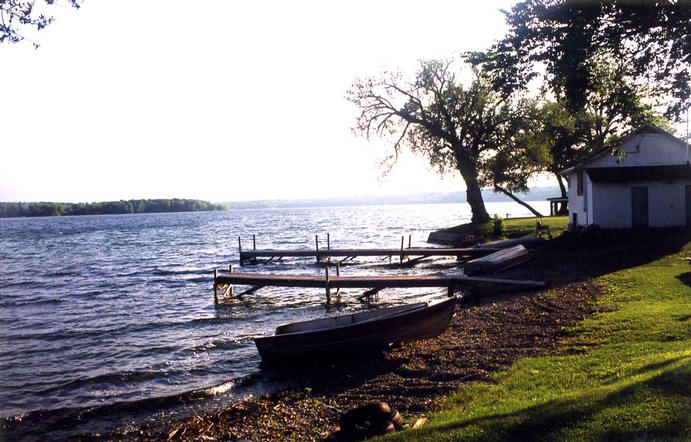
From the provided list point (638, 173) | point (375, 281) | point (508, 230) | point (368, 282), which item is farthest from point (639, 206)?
point (368, 282)

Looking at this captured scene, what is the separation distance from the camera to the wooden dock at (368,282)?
22312mm

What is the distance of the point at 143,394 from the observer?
1320cm

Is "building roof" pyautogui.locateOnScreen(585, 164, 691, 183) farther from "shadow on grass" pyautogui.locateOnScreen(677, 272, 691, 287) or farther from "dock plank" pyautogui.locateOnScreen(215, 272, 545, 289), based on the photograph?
"dock plank" pyautogui.locateOnScreen(215, 272, 545, 289)

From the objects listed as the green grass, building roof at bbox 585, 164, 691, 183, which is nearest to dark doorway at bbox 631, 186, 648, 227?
building roof at bbox 585, 164, 691, 183

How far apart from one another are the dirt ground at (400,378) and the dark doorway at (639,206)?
57.1 feet

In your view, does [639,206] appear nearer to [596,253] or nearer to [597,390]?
[596,253]

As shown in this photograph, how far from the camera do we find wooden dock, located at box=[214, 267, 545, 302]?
22.3 metres

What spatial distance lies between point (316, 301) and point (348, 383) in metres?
13.6

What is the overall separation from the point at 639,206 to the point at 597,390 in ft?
92.3

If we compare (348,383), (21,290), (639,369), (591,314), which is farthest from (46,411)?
(21,290)

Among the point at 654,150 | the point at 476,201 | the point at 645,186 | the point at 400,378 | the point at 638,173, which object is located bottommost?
the point at 400,378

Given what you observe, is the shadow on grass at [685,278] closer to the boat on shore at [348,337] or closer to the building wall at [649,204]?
the boat on shore at [348,337]

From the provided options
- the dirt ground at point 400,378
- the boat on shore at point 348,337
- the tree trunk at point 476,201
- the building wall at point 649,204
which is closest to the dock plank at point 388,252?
the building wall at point 649,204

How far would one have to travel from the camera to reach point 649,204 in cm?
3186
